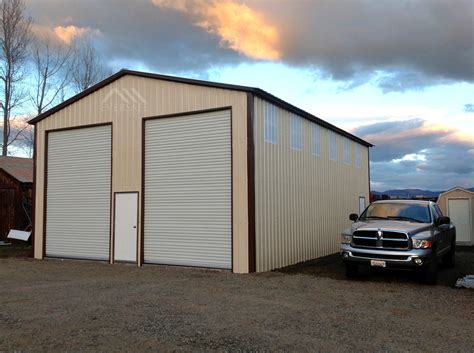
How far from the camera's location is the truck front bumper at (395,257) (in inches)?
411

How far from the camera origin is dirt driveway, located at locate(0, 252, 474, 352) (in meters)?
6.27

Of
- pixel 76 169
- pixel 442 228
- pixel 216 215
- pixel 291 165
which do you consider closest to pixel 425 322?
pixel 442 228

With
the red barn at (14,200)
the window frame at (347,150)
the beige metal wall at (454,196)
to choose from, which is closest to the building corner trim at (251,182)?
the window frame at (347,150)

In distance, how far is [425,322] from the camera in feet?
24.3

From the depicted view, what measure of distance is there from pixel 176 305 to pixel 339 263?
25.8ft

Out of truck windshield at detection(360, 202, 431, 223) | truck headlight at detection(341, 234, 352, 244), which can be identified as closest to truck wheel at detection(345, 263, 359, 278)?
truck headlight at detection(341, 234, 352, 244)

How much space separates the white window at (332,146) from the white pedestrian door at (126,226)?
8.29 meters

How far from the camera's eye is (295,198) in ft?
50.9

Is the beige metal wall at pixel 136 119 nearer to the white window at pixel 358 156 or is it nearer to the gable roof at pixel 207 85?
the gable roof at pixel 207 85

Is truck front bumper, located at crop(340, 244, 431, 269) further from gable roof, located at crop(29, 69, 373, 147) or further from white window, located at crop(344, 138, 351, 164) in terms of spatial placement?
white window, located at crop(344, 138, 351, 164)

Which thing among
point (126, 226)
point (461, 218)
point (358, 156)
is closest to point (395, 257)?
point (126, 226)

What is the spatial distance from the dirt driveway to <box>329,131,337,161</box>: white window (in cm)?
762

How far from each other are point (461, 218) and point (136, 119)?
1627 cm

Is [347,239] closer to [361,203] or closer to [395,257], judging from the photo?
[395,257]
